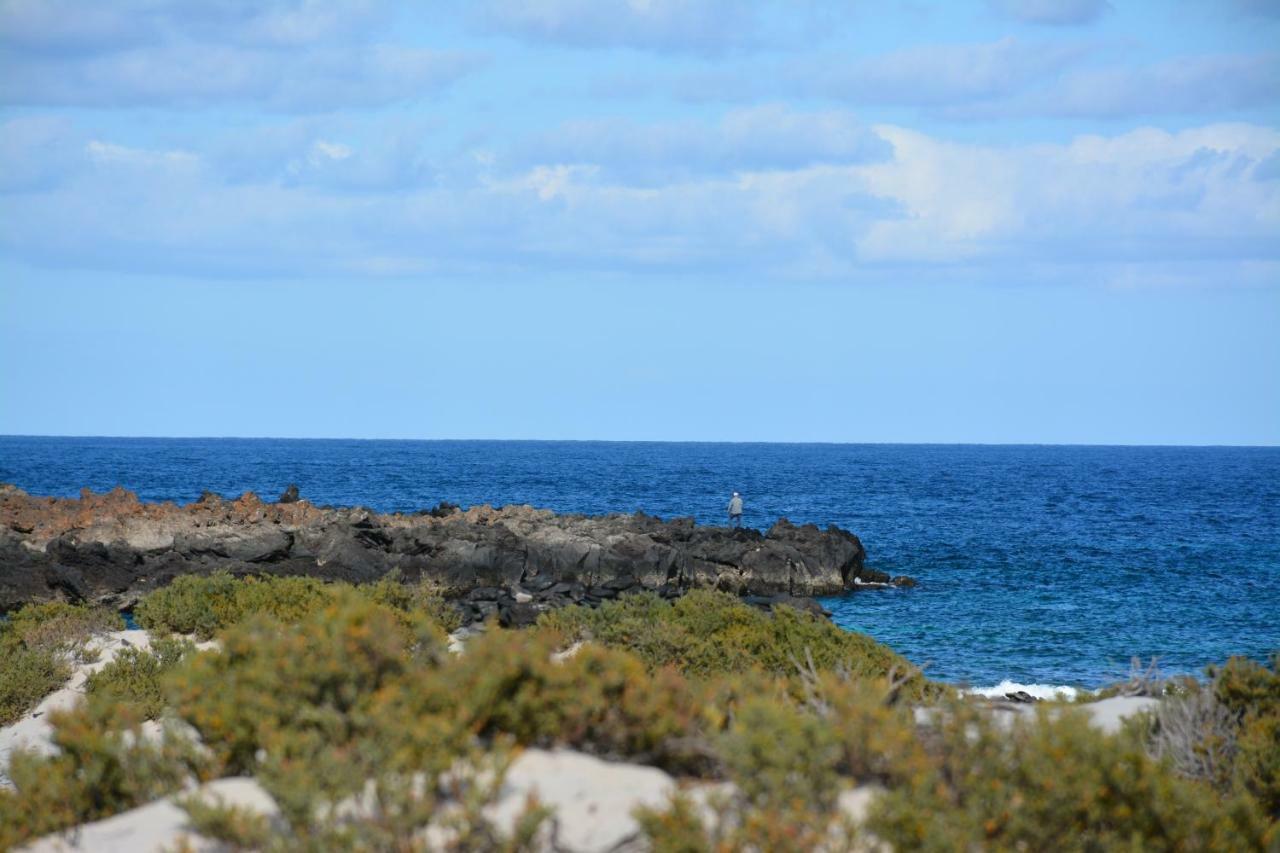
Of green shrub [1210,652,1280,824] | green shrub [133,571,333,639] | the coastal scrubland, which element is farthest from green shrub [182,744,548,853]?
green shrub [133,571,333,639]

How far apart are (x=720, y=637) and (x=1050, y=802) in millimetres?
8713

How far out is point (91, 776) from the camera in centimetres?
727

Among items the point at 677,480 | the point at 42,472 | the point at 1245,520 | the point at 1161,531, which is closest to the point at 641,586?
the point at 1161,531

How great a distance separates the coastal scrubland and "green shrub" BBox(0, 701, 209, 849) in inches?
0.5

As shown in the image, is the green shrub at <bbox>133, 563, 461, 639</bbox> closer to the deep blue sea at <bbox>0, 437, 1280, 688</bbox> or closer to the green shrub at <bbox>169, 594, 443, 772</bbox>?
the green shrub at <bbox>169, 594, 443, 772</bbox>

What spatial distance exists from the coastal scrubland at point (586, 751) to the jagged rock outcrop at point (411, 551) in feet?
47.1

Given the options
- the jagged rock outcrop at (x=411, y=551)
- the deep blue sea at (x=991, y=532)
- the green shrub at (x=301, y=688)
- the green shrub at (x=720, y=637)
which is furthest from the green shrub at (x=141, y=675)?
the deep blue sea at (x=991, y=532)

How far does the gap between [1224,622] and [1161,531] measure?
2696 cm

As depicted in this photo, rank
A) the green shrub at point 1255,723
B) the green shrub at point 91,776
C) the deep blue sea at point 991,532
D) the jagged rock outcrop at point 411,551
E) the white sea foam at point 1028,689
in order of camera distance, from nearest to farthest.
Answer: the green shrub at point 91,776 < the green shrub at point 1255,723 < the white sea foam at point 1028,689 < the jagged rock outcrop at point 411,551 < the deep blue sea at point 991,532

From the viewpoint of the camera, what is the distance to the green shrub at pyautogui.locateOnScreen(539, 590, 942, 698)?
14531 millimetres

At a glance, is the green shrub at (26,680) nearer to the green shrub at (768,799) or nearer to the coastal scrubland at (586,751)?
the coastal scrubland at (586,751)

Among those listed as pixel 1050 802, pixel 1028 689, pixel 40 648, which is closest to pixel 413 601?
pixel 40 648

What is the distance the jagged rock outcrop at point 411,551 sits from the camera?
87.2 feet

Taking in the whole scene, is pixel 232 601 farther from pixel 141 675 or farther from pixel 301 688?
pixel 301 688
